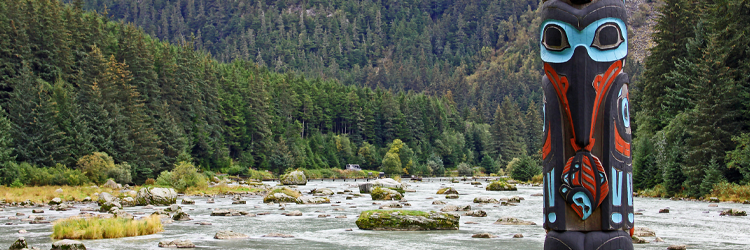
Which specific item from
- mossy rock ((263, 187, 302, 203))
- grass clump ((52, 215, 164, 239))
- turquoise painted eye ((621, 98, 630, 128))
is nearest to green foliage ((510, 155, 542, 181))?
mossy rock ((263, 187, 302, 203))

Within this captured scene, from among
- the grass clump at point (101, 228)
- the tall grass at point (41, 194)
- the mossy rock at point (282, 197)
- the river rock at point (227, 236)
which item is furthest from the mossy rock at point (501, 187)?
the grass clump at point (101, 228)

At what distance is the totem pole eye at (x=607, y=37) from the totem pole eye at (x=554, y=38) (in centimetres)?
42

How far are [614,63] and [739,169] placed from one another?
35692 mm

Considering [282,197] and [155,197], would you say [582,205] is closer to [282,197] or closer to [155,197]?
[155,197]

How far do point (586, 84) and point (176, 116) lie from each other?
9048 cm

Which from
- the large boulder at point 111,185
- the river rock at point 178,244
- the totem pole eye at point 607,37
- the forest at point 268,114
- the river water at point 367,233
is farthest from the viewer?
the large boulder at point 111,185

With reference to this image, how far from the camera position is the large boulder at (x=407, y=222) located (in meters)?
24.9

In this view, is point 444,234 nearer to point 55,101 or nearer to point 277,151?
point 55,101

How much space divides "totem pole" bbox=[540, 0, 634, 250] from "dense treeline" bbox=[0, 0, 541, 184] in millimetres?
55325

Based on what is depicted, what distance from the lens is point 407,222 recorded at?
24.9 m

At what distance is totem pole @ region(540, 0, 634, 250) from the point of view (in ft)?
30.4

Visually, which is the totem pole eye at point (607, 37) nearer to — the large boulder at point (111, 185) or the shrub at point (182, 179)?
the shrub at point (182, 179)

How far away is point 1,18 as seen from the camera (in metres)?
72.8

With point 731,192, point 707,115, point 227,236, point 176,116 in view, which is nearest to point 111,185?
point 176,116
